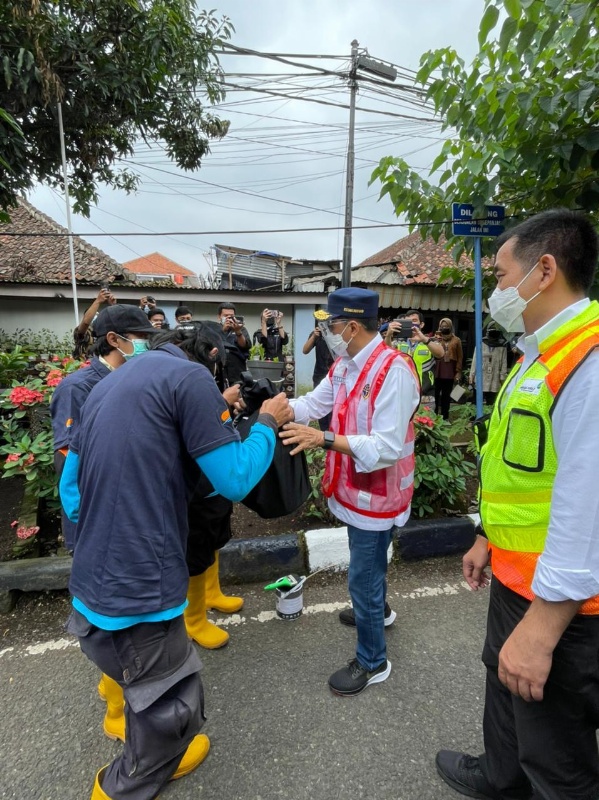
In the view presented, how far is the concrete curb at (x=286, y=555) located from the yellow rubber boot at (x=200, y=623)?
0.56 m

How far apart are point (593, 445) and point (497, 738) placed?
3.69 ft

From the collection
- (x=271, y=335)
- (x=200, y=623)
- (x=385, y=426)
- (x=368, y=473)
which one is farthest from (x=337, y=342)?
(x=271, y=335)

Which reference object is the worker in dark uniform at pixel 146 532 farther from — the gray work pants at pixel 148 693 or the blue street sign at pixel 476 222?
the blue street sign at pixel 476 222

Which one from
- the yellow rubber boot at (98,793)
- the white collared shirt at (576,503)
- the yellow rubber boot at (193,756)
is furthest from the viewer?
the yellow rubber boot at (193,756)

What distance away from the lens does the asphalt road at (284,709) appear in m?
1.76

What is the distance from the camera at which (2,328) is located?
11.5 meters

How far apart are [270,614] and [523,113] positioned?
137 inches

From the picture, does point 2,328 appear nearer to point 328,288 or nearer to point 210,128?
point 210,128

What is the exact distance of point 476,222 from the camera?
3.56 metres

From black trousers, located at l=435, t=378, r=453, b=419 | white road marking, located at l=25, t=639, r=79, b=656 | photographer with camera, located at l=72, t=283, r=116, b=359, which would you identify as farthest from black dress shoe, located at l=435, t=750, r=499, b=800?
black trousers, located at l=435, t=378, r=453, b=419

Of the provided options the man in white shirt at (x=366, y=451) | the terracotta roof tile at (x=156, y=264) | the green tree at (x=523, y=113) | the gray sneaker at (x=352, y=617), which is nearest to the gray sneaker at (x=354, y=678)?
the man in white shirt at (x=366, y=451)

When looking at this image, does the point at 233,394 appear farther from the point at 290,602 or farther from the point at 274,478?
the point at 290,602

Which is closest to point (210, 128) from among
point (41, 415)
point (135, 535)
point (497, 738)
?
point (41, 415)

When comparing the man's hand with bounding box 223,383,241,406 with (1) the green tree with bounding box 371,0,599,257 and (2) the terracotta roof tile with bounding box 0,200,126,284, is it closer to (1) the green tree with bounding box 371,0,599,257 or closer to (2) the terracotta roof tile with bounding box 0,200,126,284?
(1) the green tree with bounding box 371,0,599,257
